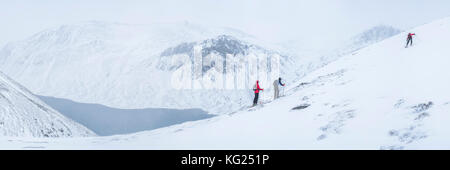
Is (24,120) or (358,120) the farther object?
(24,120)

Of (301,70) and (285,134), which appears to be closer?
(285,134)

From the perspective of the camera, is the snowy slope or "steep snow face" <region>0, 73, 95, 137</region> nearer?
the snowy slope

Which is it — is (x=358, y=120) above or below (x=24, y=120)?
below

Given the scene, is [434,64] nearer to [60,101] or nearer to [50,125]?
[50,125]

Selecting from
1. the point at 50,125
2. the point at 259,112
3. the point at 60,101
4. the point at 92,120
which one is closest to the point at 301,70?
the point at 92,120

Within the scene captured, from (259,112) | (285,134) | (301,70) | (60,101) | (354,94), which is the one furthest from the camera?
(301,70)

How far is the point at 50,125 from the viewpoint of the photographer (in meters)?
39.2

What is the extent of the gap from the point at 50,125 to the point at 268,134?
1483 inches

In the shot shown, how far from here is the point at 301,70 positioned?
645ft

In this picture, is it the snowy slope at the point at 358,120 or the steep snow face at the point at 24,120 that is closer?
the snowy slope at the point at 358,120

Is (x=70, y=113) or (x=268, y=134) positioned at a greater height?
(x=70, y=113)
